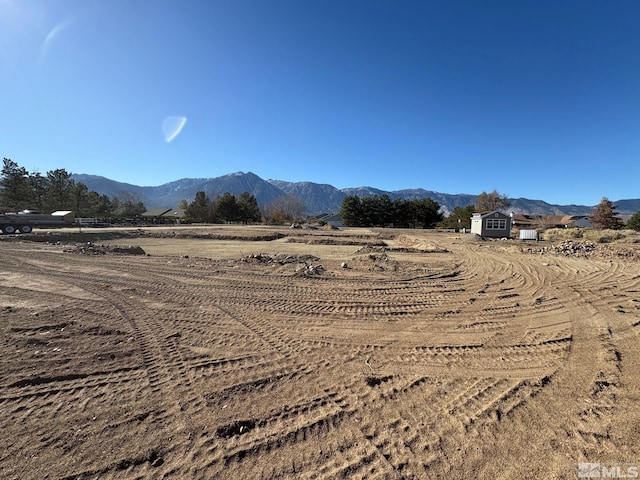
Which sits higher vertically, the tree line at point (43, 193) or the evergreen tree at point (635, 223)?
the tree line at point (43, 193)

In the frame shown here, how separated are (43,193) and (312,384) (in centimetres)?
7853

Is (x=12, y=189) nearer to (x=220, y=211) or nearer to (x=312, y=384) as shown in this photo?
(x=220, y=211)

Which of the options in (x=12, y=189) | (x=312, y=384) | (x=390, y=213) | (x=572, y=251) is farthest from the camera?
(x=390, y=213)

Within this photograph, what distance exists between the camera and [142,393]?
12.1 feet

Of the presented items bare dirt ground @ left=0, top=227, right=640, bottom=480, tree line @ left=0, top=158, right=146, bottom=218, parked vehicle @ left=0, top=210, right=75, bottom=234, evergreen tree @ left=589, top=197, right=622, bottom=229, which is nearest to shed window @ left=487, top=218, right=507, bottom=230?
bare dirt ground @ left=0, top=227, right=640, bottom=480

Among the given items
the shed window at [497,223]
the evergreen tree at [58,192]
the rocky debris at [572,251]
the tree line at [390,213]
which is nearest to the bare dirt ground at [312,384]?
the rocky debris at [572,251]

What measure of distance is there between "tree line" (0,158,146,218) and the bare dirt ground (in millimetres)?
64516

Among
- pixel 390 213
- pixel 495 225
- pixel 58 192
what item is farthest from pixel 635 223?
pixel 58 192

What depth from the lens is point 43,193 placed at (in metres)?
57.9

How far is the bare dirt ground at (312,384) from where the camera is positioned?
2764 millimetres

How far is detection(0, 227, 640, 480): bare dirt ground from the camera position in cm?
276

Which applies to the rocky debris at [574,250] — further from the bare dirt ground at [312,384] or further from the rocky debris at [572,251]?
the bare dirt ground at [312,384]

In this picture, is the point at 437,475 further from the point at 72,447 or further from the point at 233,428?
the point at 72,447

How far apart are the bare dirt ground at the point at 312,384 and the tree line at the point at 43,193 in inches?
2540
